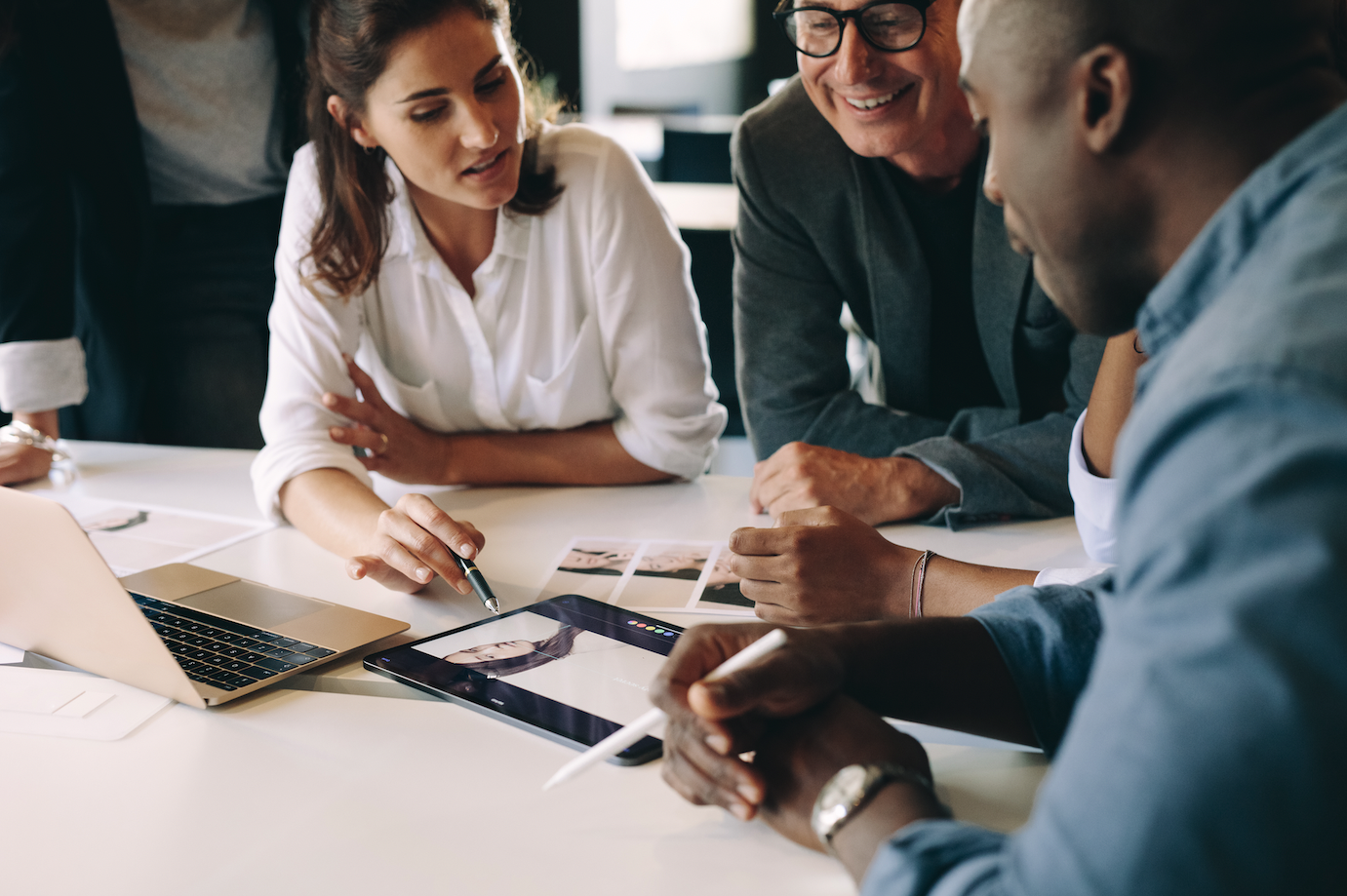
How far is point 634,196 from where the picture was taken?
171cm

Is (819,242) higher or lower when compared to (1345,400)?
lower

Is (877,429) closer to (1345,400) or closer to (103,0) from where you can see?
(1345,400)

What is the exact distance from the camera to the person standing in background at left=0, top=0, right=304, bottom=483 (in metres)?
1.93

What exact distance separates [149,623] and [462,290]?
88 centimetres

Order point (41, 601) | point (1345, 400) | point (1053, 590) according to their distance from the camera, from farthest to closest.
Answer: point (41, 601)
point (1053, 590)
point (1345, 400)

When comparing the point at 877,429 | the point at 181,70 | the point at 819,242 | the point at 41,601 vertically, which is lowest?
the point at 877,429

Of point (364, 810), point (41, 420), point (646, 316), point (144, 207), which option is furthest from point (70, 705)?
point (144, 207)

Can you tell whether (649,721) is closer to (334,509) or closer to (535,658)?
(535,658)

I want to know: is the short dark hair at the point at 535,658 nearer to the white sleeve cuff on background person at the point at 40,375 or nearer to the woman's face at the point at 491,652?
the woman's face at the point at 491,652

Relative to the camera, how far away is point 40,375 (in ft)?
6.17

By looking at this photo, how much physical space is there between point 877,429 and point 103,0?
5.65ft

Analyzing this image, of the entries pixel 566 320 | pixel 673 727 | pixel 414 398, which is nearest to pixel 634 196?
pixel 566 320

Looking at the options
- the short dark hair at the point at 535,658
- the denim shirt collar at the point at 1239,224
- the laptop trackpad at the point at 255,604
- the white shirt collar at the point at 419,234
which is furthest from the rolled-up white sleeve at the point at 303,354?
the denim shirt collar at the point at 1239,224

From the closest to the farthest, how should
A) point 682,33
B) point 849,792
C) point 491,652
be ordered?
1. point 849,792
2. point 491,652
3. point 682,33
